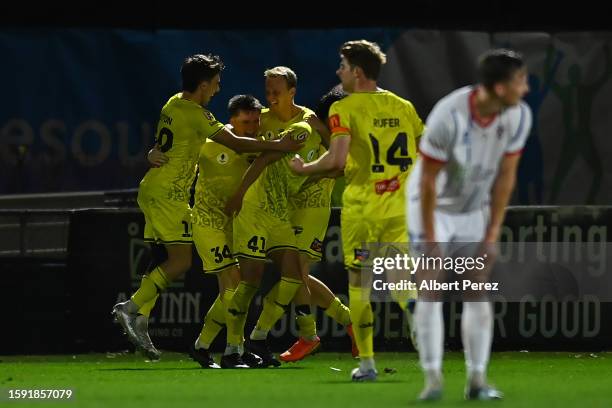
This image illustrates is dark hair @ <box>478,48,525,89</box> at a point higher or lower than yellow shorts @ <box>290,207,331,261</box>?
higher

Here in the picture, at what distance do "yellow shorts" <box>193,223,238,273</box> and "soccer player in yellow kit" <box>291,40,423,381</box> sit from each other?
2.07 meters

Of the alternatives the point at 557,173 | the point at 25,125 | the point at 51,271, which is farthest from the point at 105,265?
the point at 557,173

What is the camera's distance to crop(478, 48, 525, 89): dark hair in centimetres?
760

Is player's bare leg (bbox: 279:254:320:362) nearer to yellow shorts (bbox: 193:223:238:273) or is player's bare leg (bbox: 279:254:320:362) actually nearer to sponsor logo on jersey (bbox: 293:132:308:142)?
yellow shorts (bbox: 193:223:238:273)

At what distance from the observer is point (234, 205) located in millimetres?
11148

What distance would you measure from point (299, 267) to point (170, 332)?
1.77 meters

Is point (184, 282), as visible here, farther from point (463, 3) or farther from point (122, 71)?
point (463, 3)

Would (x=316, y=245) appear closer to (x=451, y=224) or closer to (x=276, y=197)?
(x=276, y=197)

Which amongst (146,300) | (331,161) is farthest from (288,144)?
(331,161)

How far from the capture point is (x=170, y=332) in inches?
501

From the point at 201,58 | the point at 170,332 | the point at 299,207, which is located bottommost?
the point at 170,332

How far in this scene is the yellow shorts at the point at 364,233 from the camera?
9438 mm

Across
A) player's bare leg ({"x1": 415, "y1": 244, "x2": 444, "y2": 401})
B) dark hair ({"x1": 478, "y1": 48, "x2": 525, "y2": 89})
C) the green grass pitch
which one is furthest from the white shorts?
the green grass pitch

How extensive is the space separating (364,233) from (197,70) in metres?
2.65
